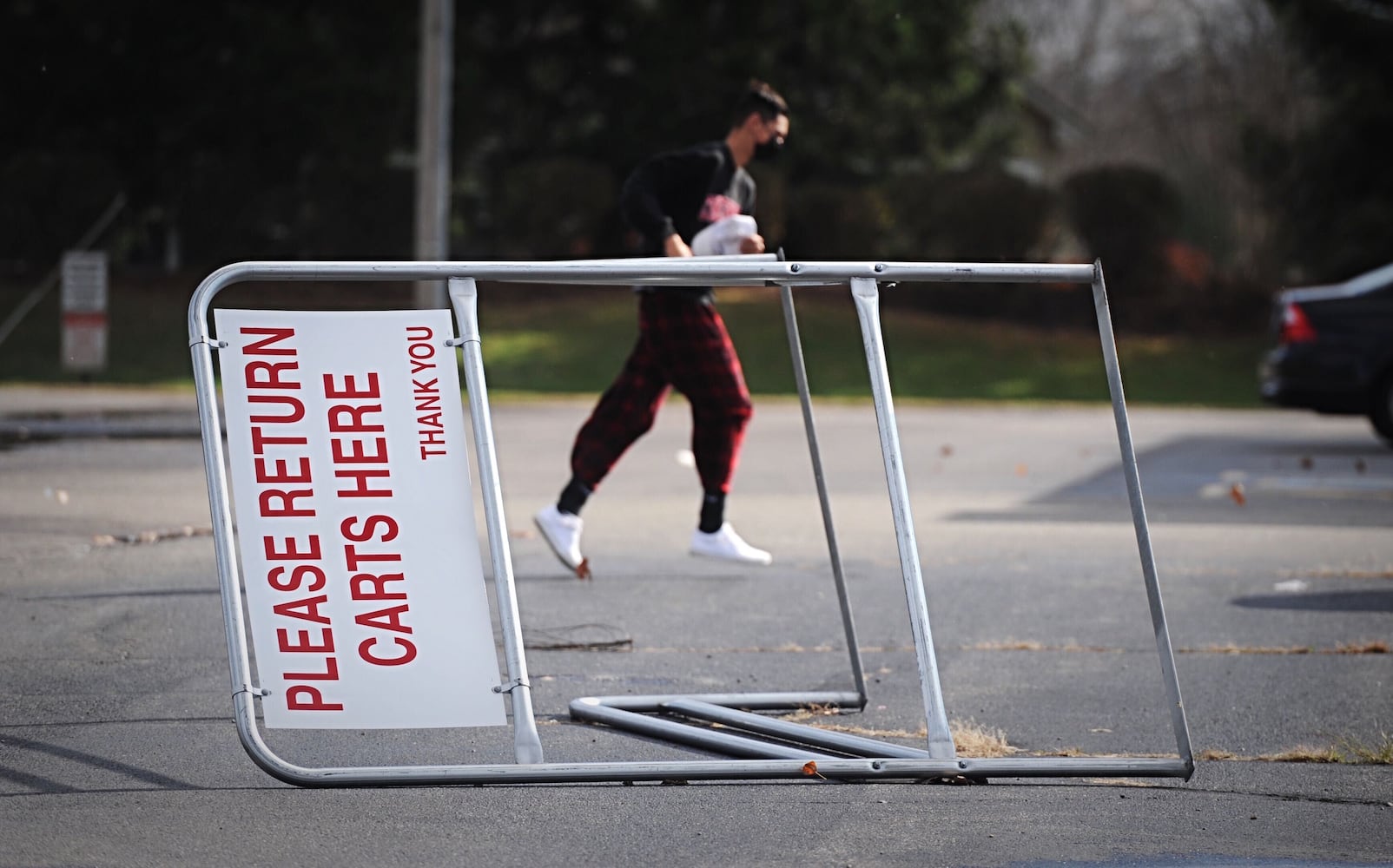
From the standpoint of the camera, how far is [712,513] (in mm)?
7539

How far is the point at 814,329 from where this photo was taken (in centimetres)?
3000

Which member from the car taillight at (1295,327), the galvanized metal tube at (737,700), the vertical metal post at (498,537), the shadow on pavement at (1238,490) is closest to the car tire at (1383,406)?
the shadow on pavement at (1238,490)

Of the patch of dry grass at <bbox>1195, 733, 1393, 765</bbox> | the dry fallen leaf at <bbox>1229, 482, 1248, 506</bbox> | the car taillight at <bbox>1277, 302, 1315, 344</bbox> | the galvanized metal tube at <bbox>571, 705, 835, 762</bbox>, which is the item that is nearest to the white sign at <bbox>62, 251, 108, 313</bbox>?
the car taillight at <bbox>1277, 302, 1315, 344</bbox>

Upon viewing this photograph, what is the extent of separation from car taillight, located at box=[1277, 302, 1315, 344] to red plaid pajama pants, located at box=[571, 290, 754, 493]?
10042mm

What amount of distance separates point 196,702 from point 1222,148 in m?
42.9

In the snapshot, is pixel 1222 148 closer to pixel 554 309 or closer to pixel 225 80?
pixel 554 309

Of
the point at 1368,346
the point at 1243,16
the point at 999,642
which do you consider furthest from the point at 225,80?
the point at 999,642

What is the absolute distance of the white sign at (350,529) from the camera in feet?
13.8

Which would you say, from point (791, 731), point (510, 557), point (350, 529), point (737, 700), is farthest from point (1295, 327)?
point (350, 529)

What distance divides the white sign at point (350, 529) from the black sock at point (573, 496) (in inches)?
130

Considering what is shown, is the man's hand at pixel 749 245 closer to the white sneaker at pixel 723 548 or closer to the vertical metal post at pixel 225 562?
the white sneaker at pixel 723 548

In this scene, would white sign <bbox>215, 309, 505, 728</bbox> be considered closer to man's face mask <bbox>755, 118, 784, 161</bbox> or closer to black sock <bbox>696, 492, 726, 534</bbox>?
black sock <bbox>696, 492, 726, 534</bbox>

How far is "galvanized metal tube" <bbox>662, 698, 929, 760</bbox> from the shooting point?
473cm

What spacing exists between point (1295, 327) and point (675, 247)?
35.8ft
